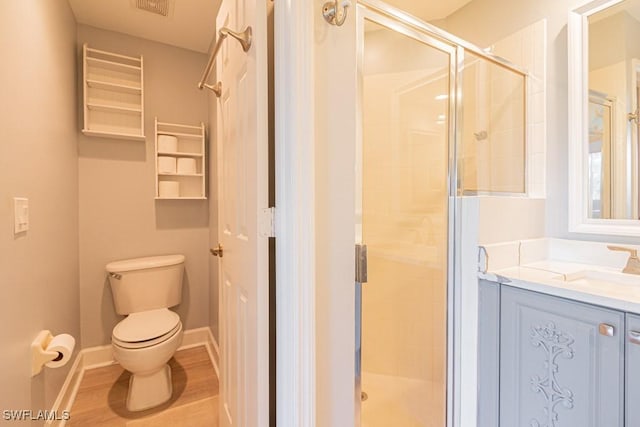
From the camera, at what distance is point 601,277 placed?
1134mm

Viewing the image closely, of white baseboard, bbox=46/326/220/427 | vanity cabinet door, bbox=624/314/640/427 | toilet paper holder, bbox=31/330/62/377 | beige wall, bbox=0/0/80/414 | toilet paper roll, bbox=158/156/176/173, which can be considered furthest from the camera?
toilet paper roll, bbox=158/156/176/173

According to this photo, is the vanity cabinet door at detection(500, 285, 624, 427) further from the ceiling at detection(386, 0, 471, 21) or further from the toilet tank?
the toilet tank

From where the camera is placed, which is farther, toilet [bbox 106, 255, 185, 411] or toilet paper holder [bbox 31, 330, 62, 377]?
toilet [bbox 106, 255, 185, 411]

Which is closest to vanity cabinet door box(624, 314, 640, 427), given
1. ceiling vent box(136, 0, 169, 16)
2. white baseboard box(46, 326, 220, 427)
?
white baseboard box(46, 326, 220, 427)

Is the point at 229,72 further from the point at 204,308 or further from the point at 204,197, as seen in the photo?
the point at 204,308

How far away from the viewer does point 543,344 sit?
40.6 inches

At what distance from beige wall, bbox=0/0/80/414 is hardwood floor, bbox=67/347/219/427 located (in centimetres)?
23

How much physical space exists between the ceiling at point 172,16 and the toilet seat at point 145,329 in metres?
1.98

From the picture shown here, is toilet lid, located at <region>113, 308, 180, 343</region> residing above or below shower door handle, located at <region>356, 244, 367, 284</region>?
below

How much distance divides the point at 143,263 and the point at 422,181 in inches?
76.1

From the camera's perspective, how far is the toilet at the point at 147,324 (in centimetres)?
156

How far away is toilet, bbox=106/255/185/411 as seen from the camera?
156 cm

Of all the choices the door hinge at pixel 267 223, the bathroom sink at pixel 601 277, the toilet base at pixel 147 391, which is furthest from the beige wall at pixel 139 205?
the bathroom sink at pixel 601 277

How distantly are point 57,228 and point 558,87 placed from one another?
8.66ft
